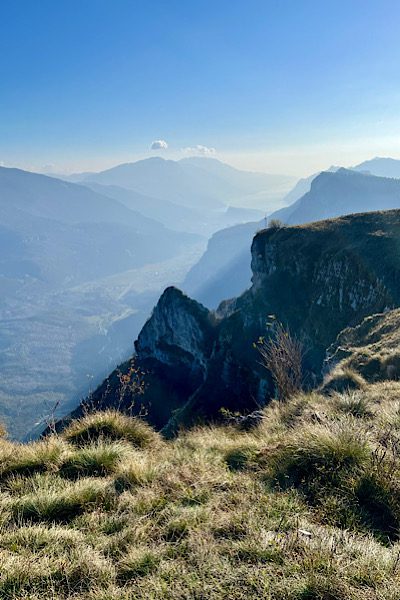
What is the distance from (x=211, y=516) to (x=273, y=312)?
56804 mm

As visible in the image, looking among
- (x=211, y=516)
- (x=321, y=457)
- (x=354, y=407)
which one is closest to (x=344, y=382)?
(x=354, y=407)

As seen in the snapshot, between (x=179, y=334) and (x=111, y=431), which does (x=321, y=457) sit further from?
(x=179, y=334)

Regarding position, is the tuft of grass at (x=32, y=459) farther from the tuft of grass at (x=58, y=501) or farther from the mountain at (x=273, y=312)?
the mountain at (x=273, y=312)

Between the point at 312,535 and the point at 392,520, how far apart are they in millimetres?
1124

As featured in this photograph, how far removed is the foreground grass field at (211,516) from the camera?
3236mm


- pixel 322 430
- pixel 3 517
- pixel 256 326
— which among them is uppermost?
pixel 322 430

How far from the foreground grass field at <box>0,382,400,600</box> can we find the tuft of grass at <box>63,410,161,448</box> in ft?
1.23

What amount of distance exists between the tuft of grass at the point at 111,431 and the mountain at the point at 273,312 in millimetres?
17932

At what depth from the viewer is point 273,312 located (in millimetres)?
59875

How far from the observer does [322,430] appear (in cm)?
543

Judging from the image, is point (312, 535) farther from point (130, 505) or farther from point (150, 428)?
point (150, 428)

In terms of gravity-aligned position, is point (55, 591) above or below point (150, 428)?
above

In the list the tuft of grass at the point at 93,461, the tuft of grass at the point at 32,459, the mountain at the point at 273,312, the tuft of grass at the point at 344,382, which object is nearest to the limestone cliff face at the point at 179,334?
the mountain at the point at 273,312


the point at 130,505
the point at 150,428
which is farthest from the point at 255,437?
the point at 130,505
